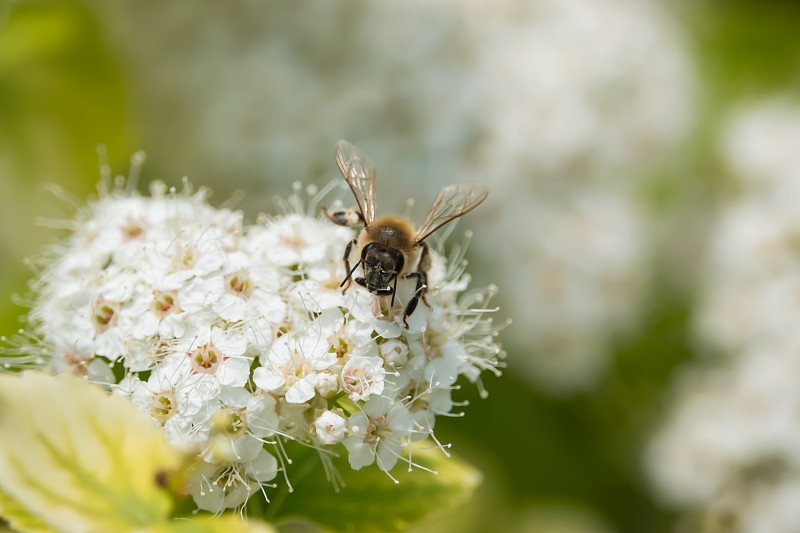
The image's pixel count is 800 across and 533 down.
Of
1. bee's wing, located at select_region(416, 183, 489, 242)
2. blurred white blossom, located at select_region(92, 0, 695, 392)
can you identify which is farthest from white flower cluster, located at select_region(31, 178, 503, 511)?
blurred white blossom, located at select_region(92, 0, 695, 392)

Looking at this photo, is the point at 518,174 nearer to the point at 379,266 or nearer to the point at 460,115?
the point at 460,115

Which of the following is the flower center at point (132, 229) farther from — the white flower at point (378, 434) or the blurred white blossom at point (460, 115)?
the blurred white blossom at point (460, 115)

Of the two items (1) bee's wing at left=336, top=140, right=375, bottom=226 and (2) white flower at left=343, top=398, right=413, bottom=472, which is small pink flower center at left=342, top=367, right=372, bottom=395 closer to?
(2) white flower at left=343, top=398, right=413, bottom=472

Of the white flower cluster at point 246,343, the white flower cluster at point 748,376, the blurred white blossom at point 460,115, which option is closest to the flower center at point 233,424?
the white flower cluster at point 246,343

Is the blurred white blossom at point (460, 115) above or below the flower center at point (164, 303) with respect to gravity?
above

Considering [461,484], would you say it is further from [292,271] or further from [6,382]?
[6,382]

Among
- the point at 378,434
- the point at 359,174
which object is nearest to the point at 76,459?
the point at 378,434
